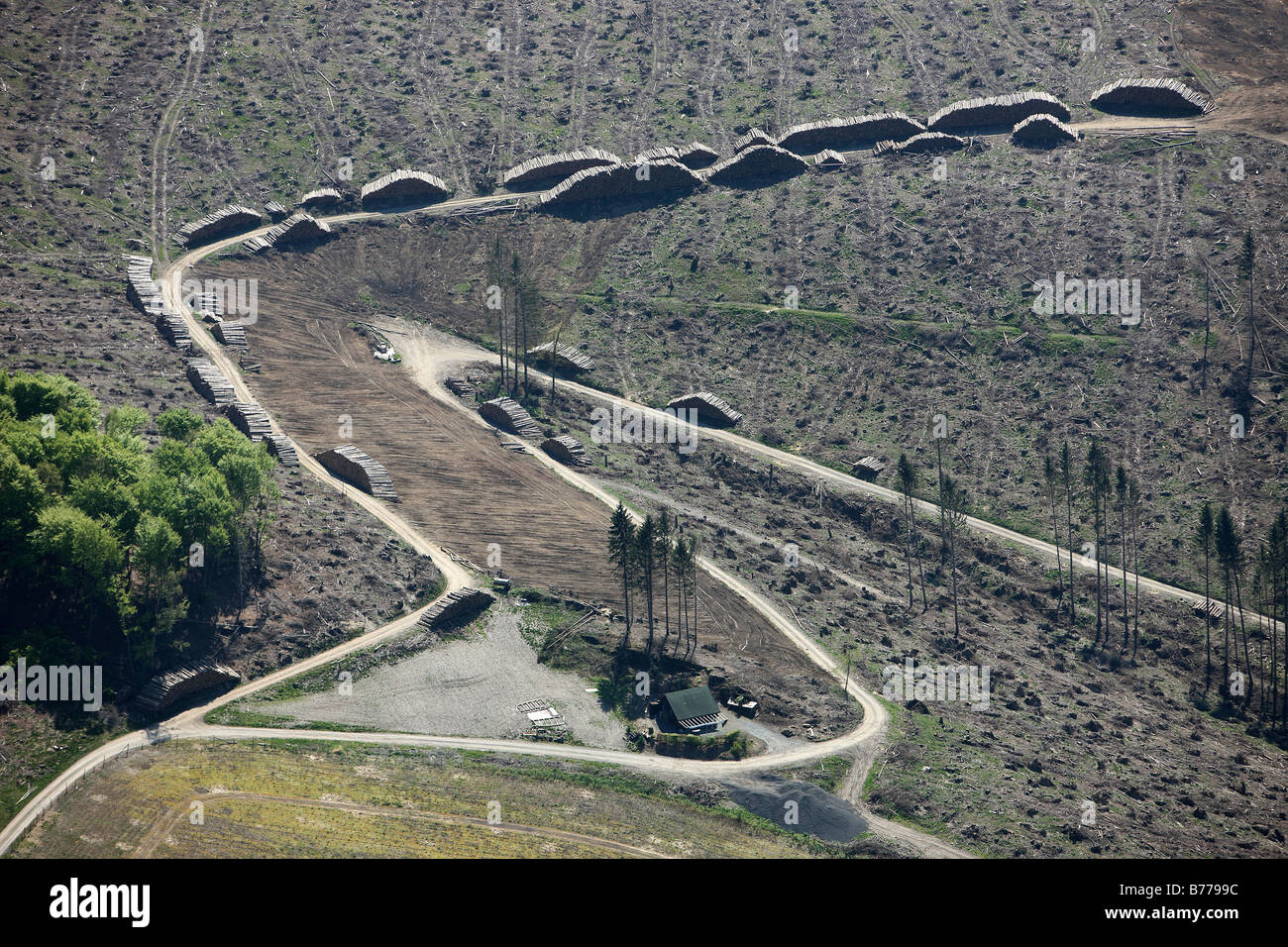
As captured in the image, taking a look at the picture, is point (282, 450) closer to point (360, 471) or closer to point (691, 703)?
point (360, 471)

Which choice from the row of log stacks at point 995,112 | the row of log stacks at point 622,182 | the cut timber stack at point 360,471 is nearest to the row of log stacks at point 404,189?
the row of log stacks at point 622,182

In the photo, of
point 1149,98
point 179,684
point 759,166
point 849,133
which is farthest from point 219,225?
point 1149,98

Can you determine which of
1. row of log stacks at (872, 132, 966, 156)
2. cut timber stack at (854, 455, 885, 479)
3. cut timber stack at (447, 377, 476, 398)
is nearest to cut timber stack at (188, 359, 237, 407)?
cut timber stack at (447, 377, 476, 398)

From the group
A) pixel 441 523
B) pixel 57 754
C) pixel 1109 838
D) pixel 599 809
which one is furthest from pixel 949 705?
pixel 57 754

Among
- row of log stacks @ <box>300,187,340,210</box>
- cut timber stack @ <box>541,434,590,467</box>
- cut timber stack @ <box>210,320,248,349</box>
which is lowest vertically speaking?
cut timber stack @ <box>541,434,590,467</box>

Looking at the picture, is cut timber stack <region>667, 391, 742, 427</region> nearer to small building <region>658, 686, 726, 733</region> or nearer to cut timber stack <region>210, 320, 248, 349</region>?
small building <region>658, 686, 726, 733</region>

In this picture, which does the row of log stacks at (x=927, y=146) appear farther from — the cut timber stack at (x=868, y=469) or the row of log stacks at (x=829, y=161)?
the cut timber stack at (x=868, y=469)

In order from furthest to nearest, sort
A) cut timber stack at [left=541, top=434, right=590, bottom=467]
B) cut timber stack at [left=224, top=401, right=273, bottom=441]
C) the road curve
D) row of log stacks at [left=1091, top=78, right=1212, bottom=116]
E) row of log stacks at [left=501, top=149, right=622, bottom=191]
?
row of log stacks at [left=1091, top=78, right=1212, bottom=116] < row of log stacks at [left=501, top=149, right=622, bottom=191] < cut timber stack at [left=541, top=434, right=590, bottom=467] < cut timber stack at [left=224, top=401, right=273, bottom=441] < the road curve
